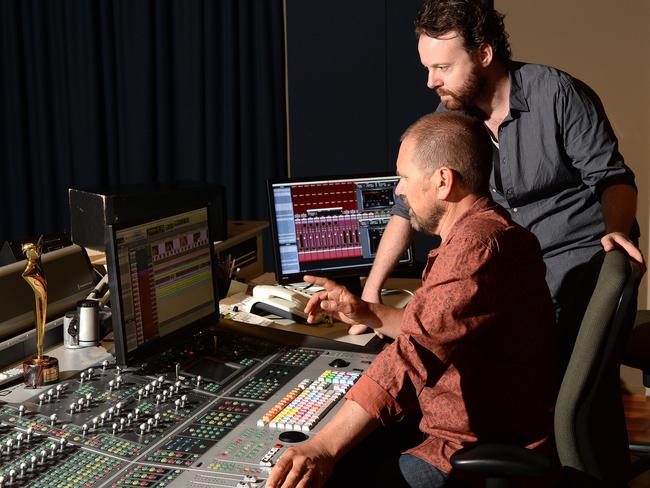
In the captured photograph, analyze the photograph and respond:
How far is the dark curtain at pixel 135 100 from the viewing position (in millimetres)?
4090

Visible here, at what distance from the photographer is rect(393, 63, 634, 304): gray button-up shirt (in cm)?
244

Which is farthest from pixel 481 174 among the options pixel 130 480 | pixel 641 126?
pixel 641 126

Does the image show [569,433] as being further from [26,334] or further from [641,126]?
[641,126]

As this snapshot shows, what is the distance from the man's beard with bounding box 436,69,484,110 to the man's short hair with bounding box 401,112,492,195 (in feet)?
2.34

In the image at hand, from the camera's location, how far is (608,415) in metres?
1.80

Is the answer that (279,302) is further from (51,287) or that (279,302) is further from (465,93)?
(465,93)

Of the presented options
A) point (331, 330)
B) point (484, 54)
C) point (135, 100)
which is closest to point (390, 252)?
point (331, 330)

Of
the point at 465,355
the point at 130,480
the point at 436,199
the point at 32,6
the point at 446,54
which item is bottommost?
the point at 130,480

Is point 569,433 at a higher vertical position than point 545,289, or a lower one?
lower

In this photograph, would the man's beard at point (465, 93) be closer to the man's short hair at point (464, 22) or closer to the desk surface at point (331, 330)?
the man's short hair at point (464, 22)

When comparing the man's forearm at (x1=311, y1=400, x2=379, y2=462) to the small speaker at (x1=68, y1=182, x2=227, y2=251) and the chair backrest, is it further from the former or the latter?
the small speaker at (x1=68, y1=182, x2=227, y2=251)

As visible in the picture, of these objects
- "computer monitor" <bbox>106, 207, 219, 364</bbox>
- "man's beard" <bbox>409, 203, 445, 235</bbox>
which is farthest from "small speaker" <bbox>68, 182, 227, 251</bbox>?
"man's beard" <bbox>409, 203, 445, 235</bbox>

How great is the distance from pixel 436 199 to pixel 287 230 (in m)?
1.27

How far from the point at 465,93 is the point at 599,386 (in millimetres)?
1097
